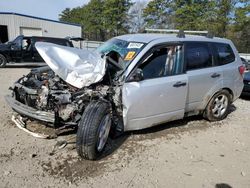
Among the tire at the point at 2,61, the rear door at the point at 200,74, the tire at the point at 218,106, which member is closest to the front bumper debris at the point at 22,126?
the rear door at the point at 200,74

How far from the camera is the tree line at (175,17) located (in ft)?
97.7

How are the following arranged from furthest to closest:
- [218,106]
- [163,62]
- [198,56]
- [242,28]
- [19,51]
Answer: [242,28] < [19,51] < [218,106] < [198,56] < [163,62]

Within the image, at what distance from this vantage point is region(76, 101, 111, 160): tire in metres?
3.65

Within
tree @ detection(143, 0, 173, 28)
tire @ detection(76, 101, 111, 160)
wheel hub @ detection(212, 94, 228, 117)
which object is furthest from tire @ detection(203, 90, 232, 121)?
tree @ detection(143, 0, 173, 28)

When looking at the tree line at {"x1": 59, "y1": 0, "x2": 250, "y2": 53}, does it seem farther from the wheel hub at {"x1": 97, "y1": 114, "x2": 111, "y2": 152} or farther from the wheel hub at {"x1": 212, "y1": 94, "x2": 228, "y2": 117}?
the wheel hub at {"x1": 97, "y1": 114, "x2": 111, "y2": 152}

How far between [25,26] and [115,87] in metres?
22.6

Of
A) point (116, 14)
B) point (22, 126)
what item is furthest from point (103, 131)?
point (116, 14)

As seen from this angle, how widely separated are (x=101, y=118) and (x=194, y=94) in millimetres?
2119

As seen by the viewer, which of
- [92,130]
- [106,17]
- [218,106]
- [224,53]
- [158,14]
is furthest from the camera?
[106,17]

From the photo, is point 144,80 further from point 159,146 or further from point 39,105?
point 39,105

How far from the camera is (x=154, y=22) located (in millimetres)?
34938

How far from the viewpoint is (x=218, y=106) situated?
5824mm

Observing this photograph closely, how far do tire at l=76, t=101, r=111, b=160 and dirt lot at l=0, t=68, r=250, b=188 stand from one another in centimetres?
18

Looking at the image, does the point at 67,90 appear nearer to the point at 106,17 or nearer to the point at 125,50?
the point at 125,50
